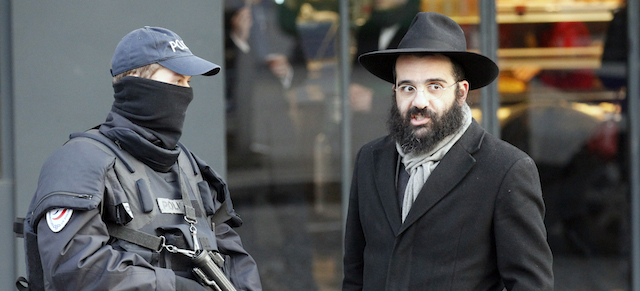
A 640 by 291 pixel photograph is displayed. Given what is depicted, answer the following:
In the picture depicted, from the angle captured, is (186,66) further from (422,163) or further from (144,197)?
(422,163)

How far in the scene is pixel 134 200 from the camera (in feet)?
7.00

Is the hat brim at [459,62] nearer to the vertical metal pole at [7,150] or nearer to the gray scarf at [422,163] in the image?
the gray scarf at [422,163]

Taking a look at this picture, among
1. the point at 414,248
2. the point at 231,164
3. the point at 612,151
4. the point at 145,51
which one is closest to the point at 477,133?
the point at 414,248

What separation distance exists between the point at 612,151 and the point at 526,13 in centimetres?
165

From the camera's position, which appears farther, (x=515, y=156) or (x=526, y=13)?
(x=526, y=13)

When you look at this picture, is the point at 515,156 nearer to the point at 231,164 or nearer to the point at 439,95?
the point at 439,95

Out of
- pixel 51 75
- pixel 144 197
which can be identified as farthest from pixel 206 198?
pixel 51 75

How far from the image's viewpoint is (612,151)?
6.08m

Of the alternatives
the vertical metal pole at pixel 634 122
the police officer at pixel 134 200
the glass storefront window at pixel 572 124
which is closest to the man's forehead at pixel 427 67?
the police officer at pixel 134 200

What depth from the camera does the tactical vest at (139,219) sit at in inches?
81.7

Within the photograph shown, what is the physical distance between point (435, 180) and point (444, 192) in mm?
56

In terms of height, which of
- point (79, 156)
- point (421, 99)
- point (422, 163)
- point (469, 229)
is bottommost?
point (469, 229)

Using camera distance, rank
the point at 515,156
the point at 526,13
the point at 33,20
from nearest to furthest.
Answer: the point at 515,156 → the point at 33,20 → the point at 526,13

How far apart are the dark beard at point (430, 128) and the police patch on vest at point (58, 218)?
1228 millimetres
